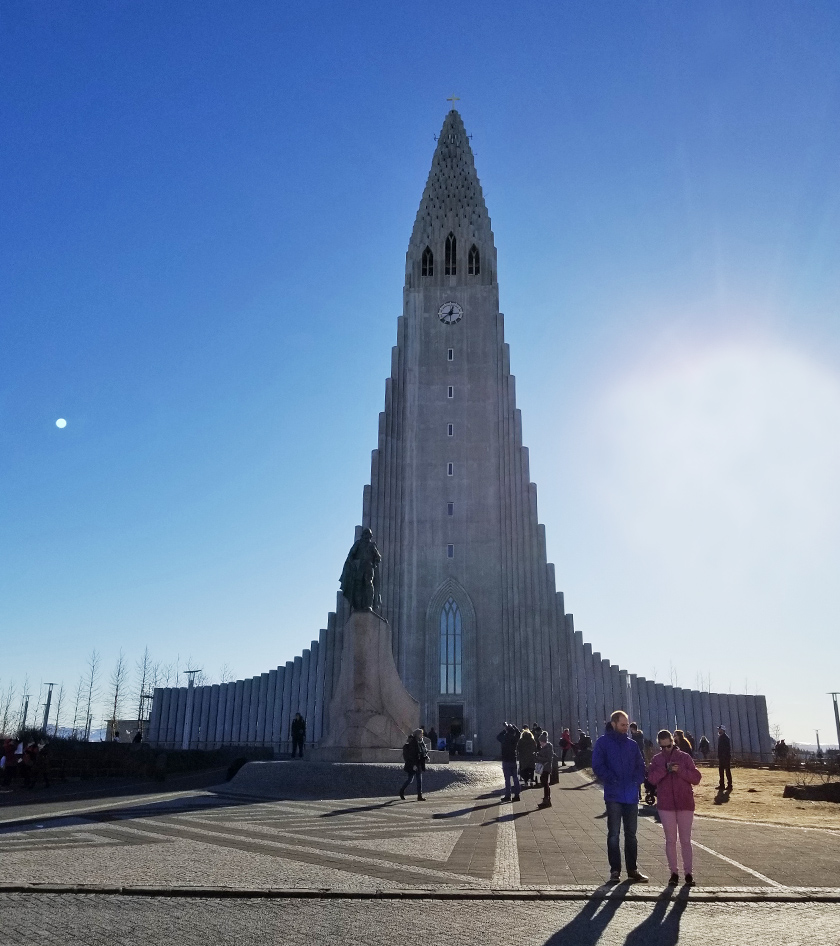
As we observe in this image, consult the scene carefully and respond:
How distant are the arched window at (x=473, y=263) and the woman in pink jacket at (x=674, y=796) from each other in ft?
159

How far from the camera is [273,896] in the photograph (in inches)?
271

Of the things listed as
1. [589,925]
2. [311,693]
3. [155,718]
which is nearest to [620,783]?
[589,925]

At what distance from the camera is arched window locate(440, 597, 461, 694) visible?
45.4m

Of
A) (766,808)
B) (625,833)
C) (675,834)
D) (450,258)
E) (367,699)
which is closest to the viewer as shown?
(675,834)

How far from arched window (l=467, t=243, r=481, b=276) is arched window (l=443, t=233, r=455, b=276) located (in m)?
1.05

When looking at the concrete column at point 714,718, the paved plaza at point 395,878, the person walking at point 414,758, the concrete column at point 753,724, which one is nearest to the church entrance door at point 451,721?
the concrete column at point 714,718

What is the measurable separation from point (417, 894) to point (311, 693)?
136 feet

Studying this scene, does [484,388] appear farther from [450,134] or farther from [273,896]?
[273,896]

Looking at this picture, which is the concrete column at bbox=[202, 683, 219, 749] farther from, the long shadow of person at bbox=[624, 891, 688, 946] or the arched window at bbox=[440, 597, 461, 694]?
the long shadow of person at bbox=[624, 891, 688, 946]

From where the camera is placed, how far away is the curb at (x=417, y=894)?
6.88 meters

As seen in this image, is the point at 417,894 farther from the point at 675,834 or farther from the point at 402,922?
the point at 675,834

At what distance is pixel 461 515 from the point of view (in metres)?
47.9

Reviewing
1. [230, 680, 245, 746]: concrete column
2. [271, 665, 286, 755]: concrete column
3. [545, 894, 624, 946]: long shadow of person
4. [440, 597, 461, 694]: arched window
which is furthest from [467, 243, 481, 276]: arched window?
[545, 894, 624, 946]: long shadow of person

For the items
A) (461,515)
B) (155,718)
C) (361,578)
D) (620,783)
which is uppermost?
(461,515)
